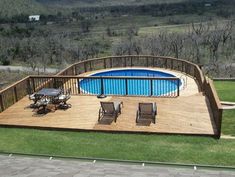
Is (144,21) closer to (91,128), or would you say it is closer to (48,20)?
(48,20)

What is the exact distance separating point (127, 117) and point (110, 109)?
69cm

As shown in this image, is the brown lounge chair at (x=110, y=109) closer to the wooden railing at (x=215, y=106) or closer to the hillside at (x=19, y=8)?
the wooden railing at (x=215, y=106)

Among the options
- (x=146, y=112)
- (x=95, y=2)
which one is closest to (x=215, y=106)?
(x=146, y=112)

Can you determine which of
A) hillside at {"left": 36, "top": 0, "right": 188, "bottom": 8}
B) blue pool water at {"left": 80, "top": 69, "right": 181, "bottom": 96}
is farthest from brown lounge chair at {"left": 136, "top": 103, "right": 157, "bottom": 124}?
hillside at {"left": 36, "top": 0, "right": 188, "bottom": 8}

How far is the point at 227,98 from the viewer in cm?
1686

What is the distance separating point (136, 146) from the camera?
10.6m

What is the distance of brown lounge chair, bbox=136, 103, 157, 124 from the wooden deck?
0.61 ft

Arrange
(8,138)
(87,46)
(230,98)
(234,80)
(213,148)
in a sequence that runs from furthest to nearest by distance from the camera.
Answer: (87,46) → (234,80) → (230,98) → (8,138) → (213,148)

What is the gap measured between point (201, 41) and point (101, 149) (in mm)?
42873

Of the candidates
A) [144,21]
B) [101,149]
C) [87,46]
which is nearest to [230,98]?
[101,149]

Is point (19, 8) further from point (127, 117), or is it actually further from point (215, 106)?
point (215, 106)

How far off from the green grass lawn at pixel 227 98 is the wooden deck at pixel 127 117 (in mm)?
706

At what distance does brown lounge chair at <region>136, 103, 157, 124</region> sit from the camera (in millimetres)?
12680

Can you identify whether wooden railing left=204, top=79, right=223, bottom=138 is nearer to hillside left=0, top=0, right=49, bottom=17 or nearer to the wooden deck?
the wooden deck
